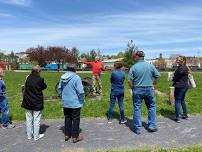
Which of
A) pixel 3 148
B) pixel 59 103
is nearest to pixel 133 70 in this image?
pixel 3 148

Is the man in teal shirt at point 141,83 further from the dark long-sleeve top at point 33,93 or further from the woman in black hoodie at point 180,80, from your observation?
the dark long-sleeve top at point 33,93

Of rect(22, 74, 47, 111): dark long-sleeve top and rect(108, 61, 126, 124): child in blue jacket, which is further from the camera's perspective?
rect(108, 61, 126, 124): child in blue jacket

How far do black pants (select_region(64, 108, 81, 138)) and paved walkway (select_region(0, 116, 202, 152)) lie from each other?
25cm

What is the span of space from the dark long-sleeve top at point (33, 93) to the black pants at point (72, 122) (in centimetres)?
72

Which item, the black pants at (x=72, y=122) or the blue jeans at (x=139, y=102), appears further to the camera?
the blue jeans at (x=139, y=102)

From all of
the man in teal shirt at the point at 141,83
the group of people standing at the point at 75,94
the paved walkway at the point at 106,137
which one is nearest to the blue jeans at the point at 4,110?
the group of people standing at the point at 75,94

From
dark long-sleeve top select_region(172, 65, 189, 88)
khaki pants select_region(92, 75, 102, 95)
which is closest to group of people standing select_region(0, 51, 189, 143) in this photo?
dark long-sleeve top select_region(172, 65, 189, 88)

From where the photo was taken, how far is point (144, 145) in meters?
7.69

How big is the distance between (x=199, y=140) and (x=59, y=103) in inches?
289

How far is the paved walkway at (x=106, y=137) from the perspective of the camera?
7.82m

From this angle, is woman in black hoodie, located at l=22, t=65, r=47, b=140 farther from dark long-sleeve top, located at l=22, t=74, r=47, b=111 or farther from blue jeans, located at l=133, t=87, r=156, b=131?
blue jeans, located at l=133, t=87, r=156, b=131

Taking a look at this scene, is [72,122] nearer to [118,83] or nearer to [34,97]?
[34,97]

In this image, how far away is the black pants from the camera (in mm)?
8317

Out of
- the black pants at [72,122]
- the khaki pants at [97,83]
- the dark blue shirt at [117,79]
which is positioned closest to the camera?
the black pants at [72,122]
